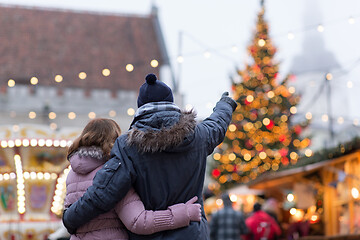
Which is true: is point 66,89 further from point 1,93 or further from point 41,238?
point 41,238

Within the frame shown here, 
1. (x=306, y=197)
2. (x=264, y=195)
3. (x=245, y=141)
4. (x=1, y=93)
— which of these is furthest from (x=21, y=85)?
(x=306, y=197)

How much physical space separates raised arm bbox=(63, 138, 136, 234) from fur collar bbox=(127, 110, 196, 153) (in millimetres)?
106

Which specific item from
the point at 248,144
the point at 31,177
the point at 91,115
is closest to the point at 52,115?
the point at 91,115

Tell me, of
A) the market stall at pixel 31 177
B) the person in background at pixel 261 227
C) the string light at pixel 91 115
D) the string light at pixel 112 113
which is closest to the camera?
the market stall at pixel 31 177

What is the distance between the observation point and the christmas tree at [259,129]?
26.1 meters

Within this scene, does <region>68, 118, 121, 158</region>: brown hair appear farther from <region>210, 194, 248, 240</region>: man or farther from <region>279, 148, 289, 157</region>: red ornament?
<region>279, 148, 289, 157</region>: red ornament

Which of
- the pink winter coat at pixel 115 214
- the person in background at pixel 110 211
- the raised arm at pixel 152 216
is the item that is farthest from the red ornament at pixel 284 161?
the raised arm at pixel 152 216

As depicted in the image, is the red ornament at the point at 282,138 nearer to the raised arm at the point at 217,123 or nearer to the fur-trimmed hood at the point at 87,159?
the raised arm at the point at 217,123

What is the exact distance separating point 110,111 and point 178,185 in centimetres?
2662

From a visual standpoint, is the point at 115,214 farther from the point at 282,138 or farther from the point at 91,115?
the point at 91,115

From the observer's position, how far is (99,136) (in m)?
4.22

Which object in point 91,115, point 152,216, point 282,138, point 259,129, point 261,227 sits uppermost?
point 91,115

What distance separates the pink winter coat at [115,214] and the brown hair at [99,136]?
0.15 feet

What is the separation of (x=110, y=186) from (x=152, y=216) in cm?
26
